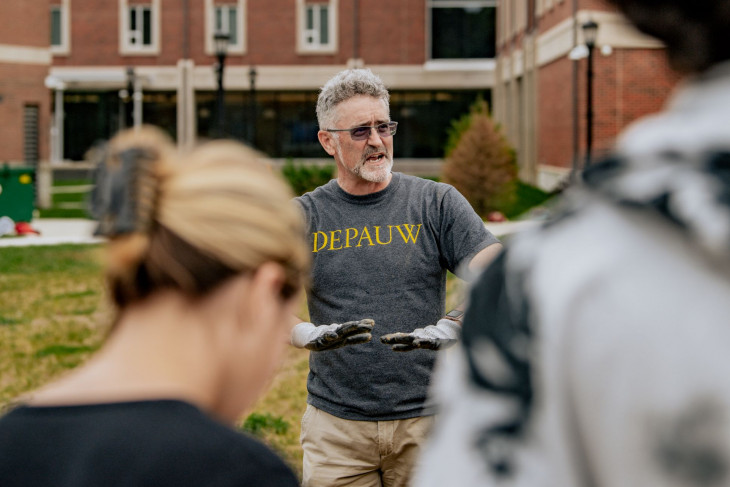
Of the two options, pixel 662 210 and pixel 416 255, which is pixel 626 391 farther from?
pixel 416 255

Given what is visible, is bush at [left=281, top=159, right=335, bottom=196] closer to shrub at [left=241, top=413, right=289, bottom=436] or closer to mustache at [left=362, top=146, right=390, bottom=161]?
shrub at [left=241, top=413, right=289, bottom=436]

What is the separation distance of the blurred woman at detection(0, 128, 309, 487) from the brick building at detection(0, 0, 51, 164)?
91.6 feet

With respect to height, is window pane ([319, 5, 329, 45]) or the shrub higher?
window pane ([319, 5, 329, 45])

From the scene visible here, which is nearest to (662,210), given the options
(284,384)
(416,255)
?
(416,255)

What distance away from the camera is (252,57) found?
4503 centimetres

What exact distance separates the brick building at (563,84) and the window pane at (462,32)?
15.2ft

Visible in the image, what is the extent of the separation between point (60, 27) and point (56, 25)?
0.35m

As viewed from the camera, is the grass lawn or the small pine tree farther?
the small pine tree

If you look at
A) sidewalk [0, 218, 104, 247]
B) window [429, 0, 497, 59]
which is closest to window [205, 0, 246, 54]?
window [429, 0, 497, 59]

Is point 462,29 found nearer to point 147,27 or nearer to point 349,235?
point 147,27

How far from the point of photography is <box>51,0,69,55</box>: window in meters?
46.1

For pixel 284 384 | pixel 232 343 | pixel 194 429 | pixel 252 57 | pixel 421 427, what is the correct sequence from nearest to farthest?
pixel 194 429 < pixel 232 343 < pixel 421 427 < pixel 284 384 < pixel 252 57

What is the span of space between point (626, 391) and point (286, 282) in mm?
760

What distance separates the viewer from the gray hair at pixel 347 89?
3.88 m
